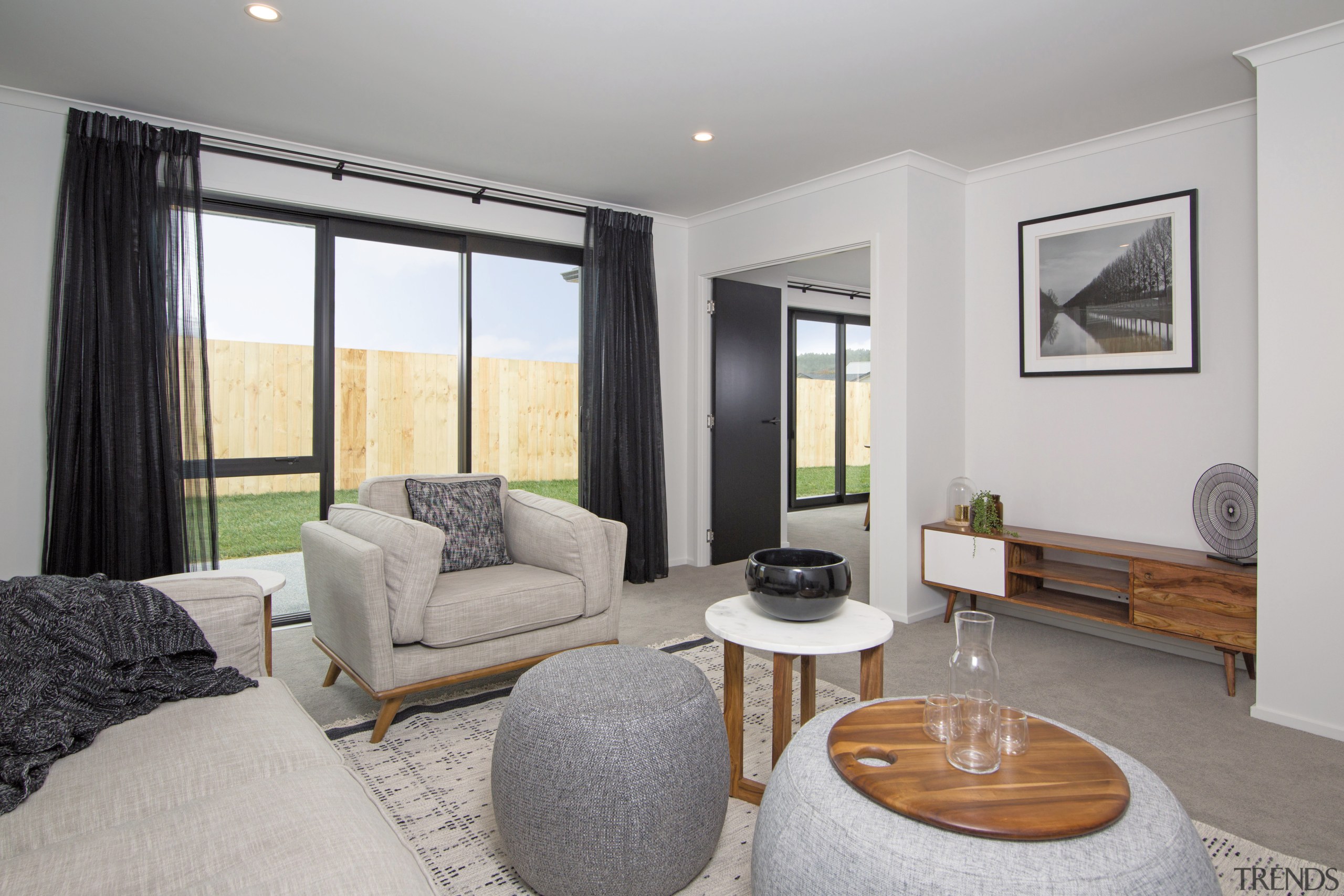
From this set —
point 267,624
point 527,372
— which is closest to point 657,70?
point 527,372

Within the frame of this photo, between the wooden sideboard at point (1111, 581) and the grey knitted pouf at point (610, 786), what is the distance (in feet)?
7.54

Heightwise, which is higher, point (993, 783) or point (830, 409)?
point (830, 409)

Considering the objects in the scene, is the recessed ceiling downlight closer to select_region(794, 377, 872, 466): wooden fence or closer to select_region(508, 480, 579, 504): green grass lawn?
select_region(508, 480, 579, 504): green grass lawn

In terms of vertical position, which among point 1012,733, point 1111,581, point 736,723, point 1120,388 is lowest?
point 736,723

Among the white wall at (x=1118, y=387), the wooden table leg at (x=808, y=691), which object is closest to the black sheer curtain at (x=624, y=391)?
the white wall at (x=1118, y=387)

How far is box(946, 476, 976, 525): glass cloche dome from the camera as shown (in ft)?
12.6

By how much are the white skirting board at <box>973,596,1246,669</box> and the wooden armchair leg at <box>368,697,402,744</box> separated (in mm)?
2859

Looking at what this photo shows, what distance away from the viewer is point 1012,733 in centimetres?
132

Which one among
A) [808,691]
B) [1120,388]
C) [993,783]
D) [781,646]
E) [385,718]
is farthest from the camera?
[1120,388]

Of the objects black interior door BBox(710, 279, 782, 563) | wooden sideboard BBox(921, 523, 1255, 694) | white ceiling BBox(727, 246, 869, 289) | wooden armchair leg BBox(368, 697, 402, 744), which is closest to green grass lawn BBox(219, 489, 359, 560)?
wooden armchair leg BBox(368, 697, 402, 744)

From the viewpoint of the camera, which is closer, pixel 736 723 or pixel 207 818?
pixel 207 818

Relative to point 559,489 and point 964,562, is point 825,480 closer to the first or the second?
point 559,489

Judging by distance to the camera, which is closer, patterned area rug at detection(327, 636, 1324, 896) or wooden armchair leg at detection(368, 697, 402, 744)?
patterned area rug at detection(327, 636, 1324, 896)

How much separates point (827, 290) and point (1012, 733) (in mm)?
6692
